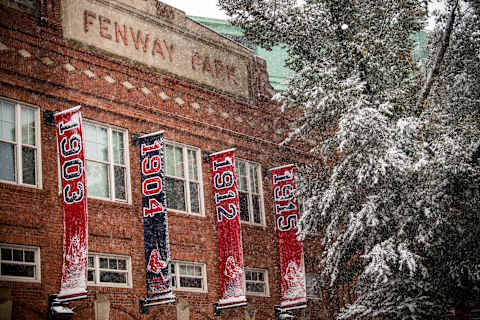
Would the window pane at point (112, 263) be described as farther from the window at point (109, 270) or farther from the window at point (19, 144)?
the window at point (19, 144)

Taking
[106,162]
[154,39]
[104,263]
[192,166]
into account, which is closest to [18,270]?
[104,263]

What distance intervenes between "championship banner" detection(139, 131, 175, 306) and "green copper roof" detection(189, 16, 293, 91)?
40.8ft

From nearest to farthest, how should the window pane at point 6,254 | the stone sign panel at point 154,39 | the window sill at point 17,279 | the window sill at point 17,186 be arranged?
the window sill at point 17,279 → the window pane at point 6,254 → the window sill at point 17,186 → the stone sign panel at point 154,39

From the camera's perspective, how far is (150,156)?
63.4ft

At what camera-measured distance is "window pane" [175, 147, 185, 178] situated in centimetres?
2158

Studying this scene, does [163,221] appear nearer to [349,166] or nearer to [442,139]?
[349,166]

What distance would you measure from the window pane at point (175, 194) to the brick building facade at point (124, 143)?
0.03 meters

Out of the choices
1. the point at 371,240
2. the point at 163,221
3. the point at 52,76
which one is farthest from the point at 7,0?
the point at 371,240

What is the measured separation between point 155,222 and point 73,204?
2682 mm

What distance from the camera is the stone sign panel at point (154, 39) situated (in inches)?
765

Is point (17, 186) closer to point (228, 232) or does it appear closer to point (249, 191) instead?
point (228, 232)

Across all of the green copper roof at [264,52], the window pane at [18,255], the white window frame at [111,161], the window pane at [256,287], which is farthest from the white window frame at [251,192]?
the window pane at [18,255]

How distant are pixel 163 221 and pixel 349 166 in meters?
4.92

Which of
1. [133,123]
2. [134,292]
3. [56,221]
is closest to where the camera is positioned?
[56,221]
